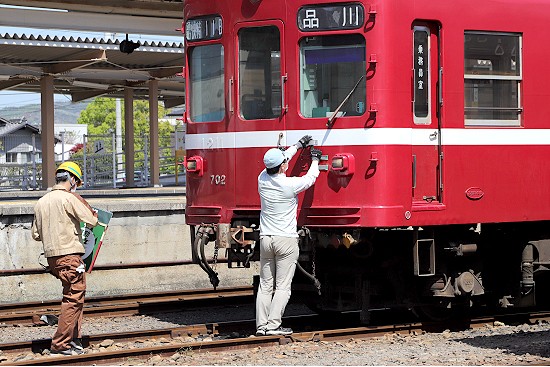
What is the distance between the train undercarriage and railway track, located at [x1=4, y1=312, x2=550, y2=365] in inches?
9.8

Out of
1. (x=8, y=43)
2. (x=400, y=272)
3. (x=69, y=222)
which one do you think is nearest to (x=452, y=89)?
(x=400, y=272)

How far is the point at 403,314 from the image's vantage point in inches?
501

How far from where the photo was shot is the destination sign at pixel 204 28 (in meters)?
11.4

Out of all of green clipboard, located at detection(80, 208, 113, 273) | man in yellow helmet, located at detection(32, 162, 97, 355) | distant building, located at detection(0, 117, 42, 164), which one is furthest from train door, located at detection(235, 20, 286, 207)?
distant building, located at detection(0, 117, 42, 164)

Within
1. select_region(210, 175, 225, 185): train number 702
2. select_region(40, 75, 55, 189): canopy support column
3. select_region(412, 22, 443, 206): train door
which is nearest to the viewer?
select_region(412, 22, 443, 206): train door

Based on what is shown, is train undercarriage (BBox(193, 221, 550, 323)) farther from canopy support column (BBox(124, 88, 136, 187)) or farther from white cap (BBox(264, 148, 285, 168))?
canopy support column (BBox(124, 88, 136, 187))

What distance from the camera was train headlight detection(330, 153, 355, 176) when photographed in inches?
412

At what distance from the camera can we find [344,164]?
A: 10.5 m

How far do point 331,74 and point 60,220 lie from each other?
3.00m

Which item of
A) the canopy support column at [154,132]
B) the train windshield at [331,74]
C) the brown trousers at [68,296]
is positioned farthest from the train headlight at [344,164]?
the canopy support column at [154,132]

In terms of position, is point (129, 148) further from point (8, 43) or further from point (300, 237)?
point (300, 237)

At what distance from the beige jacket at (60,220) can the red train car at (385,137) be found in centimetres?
159

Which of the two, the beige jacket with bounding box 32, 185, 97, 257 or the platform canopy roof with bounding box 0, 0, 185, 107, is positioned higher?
the platform canopy roof with bounding box 0, 0, 185, 107

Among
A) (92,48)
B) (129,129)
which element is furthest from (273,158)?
(129,129)
